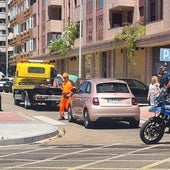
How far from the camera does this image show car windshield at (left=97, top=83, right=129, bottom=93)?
1758 cm

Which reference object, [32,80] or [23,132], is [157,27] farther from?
[23,132]

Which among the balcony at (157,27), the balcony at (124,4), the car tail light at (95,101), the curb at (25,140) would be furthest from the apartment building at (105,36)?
the curb at (25,140)

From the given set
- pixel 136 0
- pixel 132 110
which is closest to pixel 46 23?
pixel 136 0

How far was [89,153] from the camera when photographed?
11.4 m

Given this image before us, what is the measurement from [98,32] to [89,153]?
3772 centimetres

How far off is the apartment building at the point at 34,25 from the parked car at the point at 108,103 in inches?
1774

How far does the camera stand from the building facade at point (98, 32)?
37.8 metres

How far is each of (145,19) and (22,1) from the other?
42.4 meters

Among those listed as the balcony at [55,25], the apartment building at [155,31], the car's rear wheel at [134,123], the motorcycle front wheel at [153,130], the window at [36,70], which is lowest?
the car's rear wheel at [134,123]

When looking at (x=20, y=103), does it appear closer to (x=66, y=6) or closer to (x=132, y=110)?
(x=132, y=110)

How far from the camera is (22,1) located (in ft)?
261

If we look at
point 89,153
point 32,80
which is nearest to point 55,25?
point 32,80

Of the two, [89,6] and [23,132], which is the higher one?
[89,6]

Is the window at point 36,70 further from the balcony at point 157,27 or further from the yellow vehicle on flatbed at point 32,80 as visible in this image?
the balcony at point 157,27
